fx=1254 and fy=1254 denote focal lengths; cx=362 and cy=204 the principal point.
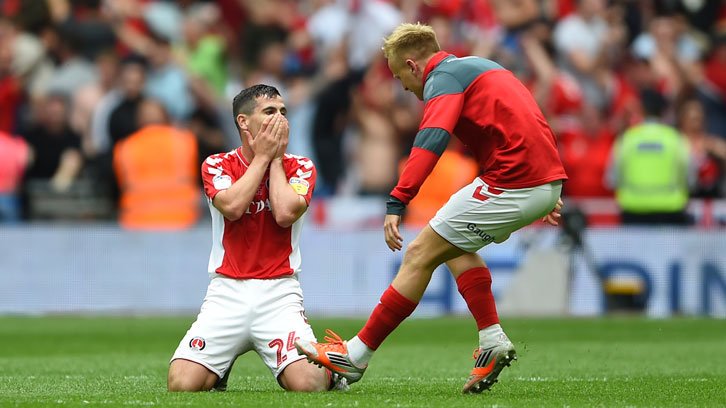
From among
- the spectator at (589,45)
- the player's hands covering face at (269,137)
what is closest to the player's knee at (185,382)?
the player's hands covering face at (269,137)

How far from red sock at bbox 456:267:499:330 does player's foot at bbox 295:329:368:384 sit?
737 millimetres

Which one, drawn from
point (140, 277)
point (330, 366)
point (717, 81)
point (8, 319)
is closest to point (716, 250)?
point (717, 81)

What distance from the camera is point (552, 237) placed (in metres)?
15.4

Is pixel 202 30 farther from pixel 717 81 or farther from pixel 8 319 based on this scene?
pixel 717 81

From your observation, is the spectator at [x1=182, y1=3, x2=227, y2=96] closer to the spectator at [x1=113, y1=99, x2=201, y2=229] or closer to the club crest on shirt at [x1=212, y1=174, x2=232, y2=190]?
the spectator at [x1=113, y1=99, x2=201, y2=229]

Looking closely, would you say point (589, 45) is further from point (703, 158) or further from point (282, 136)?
point (282, 136)

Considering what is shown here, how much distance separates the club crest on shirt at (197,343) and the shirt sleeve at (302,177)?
976mm

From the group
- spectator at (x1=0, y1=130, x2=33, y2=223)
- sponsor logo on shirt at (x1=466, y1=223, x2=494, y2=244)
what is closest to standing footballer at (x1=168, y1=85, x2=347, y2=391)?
sponsor logo on shirt at (x1=466, y1=223, x2=494, y2=244)

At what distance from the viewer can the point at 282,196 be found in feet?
22.9

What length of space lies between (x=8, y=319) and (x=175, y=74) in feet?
13.6

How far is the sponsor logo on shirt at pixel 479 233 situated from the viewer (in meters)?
6.98

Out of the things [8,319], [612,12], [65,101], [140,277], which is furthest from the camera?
[612,12]

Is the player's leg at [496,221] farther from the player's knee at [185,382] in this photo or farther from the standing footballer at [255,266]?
the player's knee at [185,382]

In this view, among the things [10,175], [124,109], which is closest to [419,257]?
[124,109]
